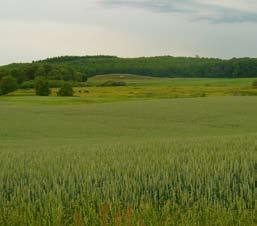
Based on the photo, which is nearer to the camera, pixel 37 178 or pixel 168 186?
pixel 168 186

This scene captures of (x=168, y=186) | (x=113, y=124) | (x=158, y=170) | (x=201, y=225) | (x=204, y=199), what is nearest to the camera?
(x=201, y=225)

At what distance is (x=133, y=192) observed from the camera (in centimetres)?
1016

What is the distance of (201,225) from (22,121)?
3305 centimetres

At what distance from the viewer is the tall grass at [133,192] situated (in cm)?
926

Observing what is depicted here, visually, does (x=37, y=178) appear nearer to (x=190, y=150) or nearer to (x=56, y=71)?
(x=190, y=150)

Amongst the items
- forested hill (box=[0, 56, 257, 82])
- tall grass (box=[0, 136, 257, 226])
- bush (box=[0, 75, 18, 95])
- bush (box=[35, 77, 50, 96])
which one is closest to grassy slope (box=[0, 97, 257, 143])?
tall grass (box=[0, 136, 257, 226])

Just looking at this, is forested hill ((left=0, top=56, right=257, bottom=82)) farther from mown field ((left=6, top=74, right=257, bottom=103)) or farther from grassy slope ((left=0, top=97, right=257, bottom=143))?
grassy slope ((left=0, top=97, right=257, bottom=143))

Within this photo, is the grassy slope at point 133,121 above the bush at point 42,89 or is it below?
above

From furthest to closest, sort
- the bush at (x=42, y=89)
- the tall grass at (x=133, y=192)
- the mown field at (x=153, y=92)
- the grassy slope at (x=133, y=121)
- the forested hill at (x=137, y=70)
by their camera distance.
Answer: the forested hill at (x=137, y=70) < the bush at (x=42, y=89) < the mown field at (x=153, y=92) < the grassy slope at (x=133, y=121) < the tall grass at (x=133, y=192)

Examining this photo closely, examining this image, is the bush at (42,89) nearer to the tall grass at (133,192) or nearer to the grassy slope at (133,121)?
the grassy slope at (133,121)

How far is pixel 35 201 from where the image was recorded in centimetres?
1023

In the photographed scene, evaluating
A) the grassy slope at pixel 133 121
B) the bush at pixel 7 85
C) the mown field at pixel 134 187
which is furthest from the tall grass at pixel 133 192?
the bush at pixel 7 85

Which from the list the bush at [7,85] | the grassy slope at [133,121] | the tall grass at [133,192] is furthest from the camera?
the bush at [7,85]

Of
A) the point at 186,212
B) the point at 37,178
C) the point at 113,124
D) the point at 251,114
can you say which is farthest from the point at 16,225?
the point at 251,114
